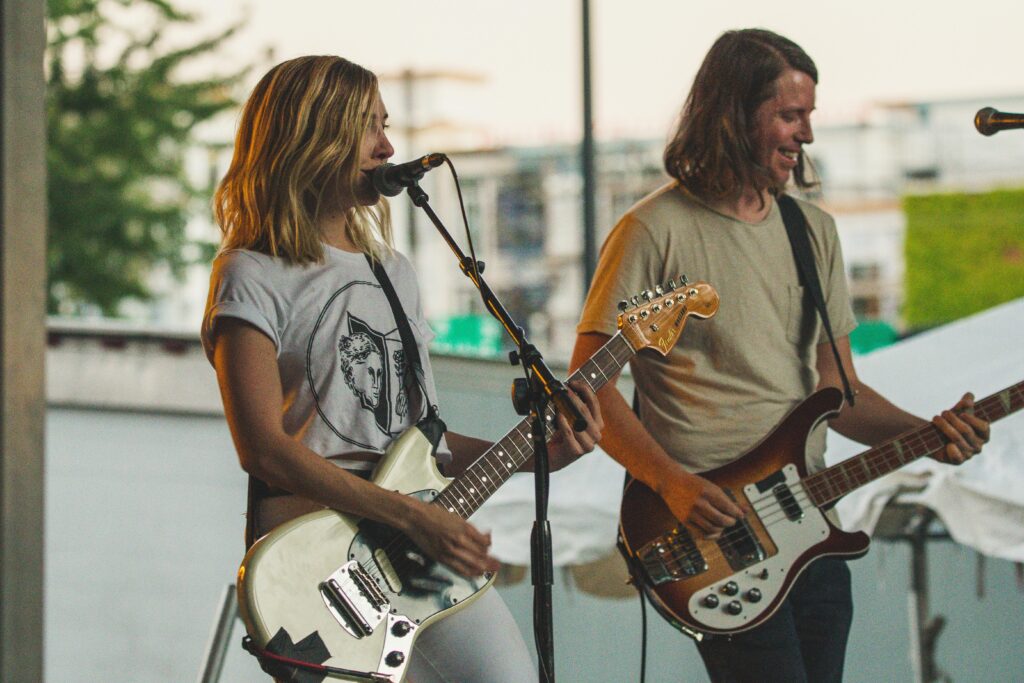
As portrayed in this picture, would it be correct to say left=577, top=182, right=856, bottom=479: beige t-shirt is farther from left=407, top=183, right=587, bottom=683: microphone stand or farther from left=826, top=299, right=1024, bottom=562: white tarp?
left=826, top=299, right=1024, bottom=562: white tarp

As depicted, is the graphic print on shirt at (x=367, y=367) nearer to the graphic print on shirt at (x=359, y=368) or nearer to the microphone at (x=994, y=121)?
the graphic print on shirt at (x=359, y=368)

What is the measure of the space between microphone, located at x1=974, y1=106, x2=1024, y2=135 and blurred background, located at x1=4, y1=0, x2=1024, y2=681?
1.54 feet

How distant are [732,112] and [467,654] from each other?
50.2 inches

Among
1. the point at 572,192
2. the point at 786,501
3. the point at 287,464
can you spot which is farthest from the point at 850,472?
the point at 572,192

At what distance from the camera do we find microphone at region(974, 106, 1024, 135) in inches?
105

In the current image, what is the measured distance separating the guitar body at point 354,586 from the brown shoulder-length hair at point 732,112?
35.3 inches

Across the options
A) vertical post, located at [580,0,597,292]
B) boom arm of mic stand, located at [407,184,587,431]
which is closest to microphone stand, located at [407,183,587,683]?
boom arm of mic stand, located at [407,184,587,431]

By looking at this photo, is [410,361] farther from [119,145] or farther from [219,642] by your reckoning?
[119,145]

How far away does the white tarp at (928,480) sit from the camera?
3.48m

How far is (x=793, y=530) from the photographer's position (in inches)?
109

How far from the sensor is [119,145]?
1642 centimetres

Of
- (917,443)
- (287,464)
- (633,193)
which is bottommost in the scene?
(633,193)

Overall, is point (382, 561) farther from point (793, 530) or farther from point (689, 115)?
point (689, 115)

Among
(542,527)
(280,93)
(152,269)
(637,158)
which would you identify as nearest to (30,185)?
(280,93)
